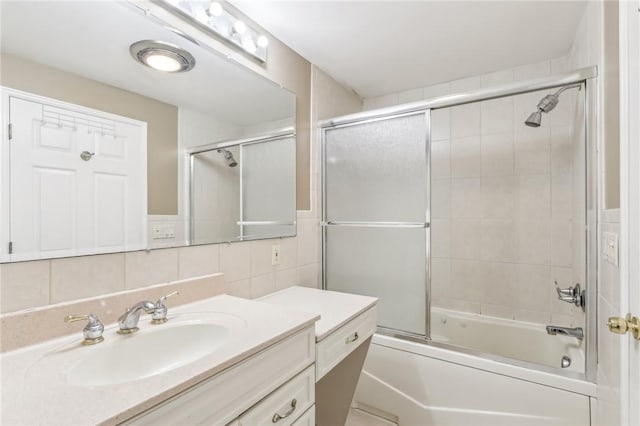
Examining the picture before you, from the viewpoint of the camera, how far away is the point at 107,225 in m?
1.08

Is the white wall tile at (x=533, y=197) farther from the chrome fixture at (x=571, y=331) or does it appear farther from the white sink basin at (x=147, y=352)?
the white sink basin at (x=147, y=352)

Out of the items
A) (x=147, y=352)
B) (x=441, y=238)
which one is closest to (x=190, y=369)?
(x=147, y=352)

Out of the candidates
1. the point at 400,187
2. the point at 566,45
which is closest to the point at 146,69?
the point at 400,187

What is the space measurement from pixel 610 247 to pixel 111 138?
186 cm

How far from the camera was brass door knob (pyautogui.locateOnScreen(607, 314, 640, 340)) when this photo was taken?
2.59 feet

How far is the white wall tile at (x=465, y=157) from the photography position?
249 centimetres

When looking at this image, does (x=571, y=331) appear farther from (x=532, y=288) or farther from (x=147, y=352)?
(x=147, y=352)

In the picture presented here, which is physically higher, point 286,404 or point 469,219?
point 469,219

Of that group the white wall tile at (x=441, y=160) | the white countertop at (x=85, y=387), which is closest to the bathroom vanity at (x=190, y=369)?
the white countertop at (x=85, y=387)

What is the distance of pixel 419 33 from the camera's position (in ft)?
6.12

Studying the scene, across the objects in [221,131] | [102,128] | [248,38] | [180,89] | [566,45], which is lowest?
[102,128]

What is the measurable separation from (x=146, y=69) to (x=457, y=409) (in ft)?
7.39

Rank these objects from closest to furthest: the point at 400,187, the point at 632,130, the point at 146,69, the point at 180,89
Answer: the point at 632,130 → the point at 146,69 → the point at 180,89 → the point at 400,187

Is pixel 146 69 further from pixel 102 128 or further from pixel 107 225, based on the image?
pixel 107 225
